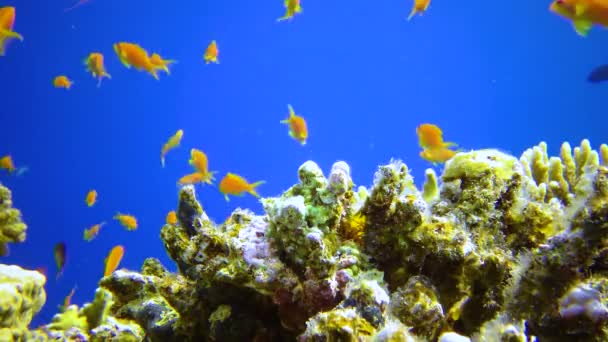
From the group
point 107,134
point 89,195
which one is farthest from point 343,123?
Answer: point 89,195

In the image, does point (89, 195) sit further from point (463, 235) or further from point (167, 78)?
point (167, 78)

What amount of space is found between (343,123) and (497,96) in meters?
32.2

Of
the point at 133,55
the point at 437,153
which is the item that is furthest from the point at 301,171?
the point at 133,55

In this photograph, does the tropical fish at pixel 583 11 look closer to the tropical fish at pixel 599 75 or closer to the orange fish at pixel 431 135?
the orange fish at pixel 431 135

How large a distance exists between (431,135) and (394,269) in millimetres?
3945

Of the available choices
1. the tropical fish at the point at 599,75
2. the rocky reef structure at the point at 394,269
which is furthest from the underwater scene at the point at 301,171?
the tropical fish at the point at 599,75

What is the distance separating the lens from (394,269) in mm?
2365

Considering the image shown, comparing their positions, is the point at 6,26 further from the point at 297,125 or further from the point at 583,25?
the point at 583,25

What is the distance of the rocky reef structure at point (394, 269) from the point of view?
1.84m

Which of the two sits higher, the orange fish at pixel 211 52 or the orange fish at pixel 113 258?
the orange fish at pixel 211 52

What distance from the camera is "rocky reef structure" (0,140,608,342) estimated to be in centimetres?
184

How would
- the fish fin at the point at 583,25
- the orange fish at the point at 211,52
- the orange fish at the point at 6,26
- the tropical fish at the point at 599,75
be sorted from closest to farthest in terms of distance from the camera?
the fish fin at the point at 583,25, the orange fish at the point at 6,26, the orange fish at the point at 211,52, the tropical fish at the point at 599,75

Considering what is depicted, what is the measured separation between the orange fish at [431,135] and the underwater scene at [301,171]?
0.02 m

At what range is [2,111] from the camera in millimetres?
32281
